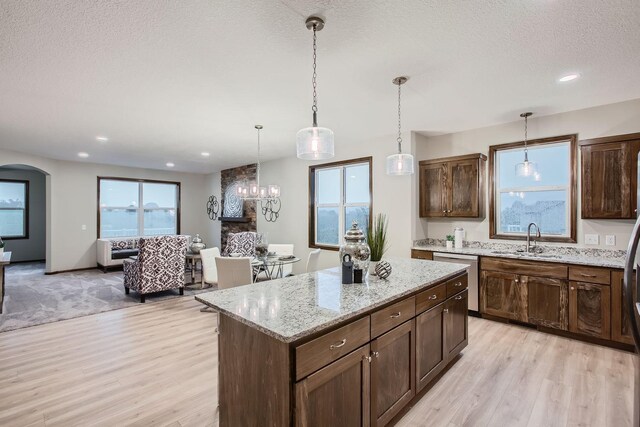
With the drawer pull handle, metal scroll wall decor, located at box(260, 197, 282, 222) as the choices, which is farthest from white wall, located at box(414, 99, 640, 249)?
the drawer pull handle

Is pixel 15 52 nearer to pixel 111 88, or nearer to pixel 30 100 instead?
pixel 111 88

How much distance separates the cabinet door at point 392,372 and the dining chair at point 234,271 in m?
2.20

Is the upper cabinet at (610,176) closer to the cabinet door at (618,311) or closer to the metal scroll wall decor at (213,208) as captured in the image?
the cabinet door at (618,311)

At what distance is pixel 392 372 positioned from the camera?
6.48 feet

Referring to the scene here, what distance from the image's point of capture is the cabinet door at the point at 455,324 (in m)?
2.63

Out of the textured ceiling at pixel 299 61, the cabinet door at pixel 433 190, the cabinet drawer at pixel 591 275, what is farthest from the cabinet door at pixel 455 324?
the textured ceiling at pixel 299 61

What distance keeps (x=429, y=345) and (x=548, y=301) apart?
2.14 metres

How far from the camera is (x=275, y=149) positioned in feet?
19.4

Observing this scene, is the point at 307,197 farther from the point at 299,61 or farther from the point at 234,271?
the point at 299,61

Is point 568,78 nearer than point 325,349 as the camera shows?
No

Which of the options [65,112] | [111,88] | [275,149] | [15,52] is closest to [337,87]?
[111,88]

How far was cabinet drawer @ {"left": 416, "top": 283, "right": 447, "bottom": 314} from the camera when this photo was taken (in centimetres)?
224

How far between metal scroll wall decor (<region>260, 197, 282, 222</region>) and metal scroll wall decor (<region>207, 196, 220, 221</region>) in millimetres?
2476

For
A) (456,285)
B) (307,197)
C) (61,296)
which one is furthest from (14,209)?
(456,285)
